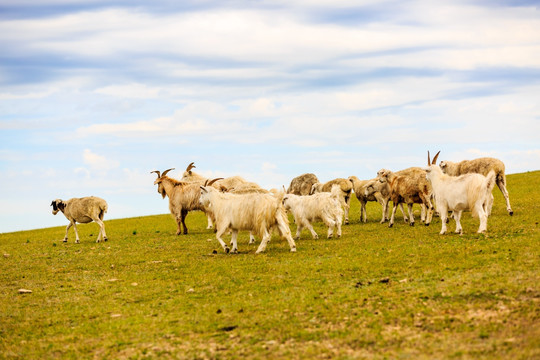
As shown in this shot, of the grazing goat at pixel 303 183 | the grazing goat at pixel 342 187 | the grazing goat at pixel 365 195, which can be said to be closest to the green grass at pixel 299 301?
the grazing goat at pixel 365 195

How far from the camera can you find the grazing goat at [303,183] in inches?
1144

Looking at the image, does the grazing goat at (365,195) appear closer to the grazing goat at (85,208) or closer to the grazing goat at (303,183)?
the grazing goat at (303,183)

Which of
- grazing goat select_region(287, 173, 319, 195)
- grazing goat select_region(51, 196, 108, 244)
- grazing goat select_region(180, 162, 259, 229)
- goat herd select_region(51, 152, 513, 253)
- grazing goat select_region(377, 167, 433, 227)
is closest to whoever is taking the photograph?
goat herd select_region(51, 152, 513, 253)

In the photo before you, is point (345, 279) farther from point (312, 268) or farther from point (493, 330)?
point (493, 330)

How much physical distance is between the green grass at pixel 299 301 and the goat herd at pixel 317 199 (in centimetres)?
90

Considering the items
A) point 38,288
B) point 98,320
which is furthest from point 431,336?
point 38,288

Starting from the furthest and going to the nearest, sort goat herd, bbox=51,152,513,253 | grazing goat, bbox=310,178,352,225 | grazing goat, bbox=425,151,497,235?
grazing goat, bbox=310,178,352,225
goat herd, bbox=51,152,513,253
grazing goat, bbox=425,151,497,235

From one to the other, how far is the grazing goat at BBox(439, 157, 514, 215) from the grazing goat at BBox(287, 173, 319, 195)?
23.9ft

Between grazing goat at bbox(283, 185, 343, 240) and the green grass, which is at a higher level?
grazing goat at bbox(283, 185, 343, 240)

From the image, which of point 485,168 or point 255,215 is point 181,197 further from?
point 485,168

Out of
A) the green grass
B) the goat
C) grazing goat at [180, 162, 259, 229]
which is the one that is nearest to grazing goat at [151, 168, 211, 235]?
grazing goat at [180, 162, 259, 229]

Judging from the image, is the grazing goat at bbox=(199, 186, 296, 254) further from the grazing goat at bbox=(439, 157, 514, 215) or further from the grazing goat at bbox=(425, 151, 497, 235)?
the grazing goat at bbox=(439, 157, 514, 215)

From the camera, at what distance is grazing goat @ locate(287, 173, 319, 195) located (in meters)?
29.0

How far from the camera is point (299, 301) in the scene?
1112cm
